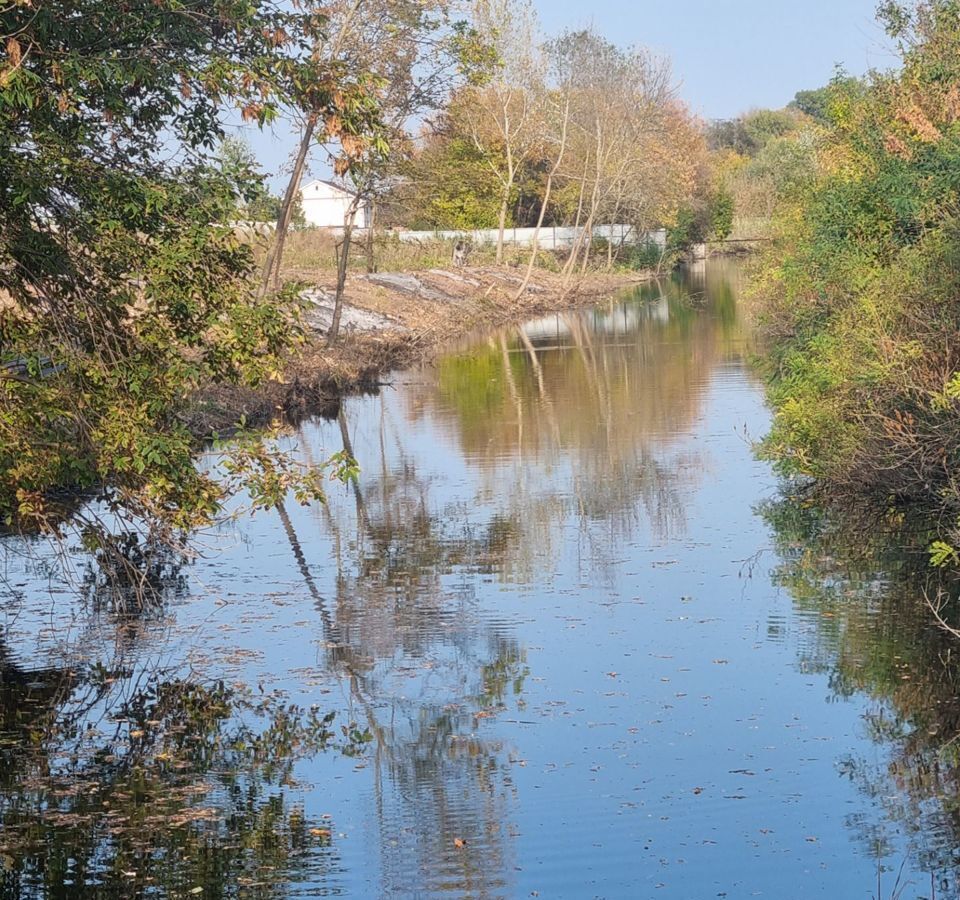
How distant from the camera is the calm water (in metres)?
8.03

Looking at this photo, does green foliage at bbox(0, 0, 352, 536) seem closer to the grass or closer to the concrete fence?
the grass

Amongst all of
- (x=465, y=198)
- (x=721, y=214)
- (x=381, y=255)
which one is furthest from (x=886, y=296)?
(x=721, y=214)

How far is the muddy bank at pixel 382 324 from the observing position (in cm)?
2470

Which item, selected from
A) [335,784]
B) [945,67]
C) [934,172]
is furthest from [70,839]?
[945,67]

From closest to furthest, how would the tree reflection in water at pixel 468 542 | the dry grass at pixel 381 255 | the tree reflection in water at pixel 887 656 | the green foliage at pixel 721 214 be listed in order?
the tree reflection in water at pixel 887 656 < the tree reflection in water at pixel 468 542 < the dry grass at pixel 381 255 < the green foliage at pixel 721 214

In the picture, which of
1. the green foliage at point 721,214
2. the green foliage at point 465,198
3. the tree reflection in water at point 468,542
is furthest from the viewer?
the green foliage at point 721,214

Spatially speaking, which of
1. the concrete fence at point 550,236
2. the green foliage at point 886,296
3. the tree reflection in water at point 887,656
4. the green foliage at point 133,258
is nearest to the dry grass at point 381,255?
the concrete fence at point 550,236

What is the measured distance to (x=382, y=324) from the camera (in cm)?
4025

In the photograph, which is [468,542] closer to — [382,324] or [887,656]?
[887,656]

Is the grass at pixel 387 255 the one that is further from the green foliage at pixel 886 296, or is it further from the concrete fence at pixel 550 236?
the green foliage at pixel 886 296

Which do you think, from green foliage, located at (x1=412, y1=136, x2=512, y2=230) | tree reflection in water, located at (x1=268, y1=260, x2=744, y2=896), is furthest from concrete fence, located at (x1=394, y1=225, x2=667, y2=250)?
tree reflection in water, located at (x1=268, y1=260, x2=744, y2=896)

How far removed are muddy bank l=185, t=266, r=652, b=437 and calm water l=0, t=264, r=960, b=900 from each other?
2107 mm

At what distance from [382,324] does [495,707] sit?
30089 millimetres

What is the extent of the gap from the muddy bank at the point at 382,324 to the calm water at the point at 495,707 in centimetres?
211
